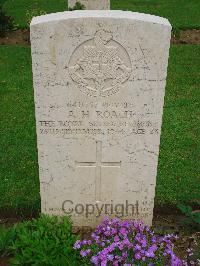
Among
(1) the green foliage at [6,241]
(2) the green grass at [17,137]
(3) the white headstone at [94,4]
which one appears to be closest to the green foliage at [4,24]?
(2) the green grass at [17,137]

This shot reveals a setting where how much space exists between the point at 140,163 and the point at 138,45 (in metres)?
1.11

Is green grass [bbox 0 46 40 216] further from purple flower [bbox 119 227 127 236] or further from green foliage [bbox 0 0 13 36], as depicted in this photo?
purple flower [bbox 119 227 127 236]

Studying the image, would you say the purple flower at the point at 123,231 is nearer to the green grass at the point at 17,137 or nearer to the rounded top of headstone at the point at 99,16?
the green grass at the point at 17,137

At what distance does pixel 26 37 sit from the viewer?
406 inches

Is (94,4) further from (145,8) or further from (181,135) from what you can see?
(181,135)

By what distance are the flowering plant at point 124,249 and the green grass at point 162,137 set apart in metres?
1.07

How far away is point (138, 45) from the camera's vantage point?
3752mm

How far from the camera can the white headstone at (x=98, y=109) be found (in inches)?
146

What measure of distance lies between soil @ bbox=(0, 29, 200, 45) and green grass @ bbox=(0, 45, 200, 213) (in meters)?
0.85

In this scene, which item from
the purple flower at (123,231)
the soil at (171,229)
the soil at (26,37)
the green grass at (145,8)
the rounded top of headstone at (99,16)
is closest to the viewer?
the rounded top of headstone at (99,16)

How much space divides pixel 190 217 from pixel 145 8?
28.3ft

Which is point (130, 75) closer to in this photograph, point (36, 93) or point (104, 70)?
point (104, 70)

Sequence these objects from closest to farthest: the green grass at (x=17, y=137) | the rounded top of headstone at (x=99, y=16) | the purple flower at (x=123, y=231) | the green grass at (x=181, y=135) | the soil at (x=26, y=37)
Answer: the rounded top of headstone at (x=99, y=16) < the purple flower at (x=123, y=231) < the green grass at (x=17, y=137) < the green grass at (x=181, y=135) < the soil at (x=26, y=37)

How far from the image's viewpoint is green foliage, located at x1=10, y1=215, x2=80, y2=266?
3.79 metres
